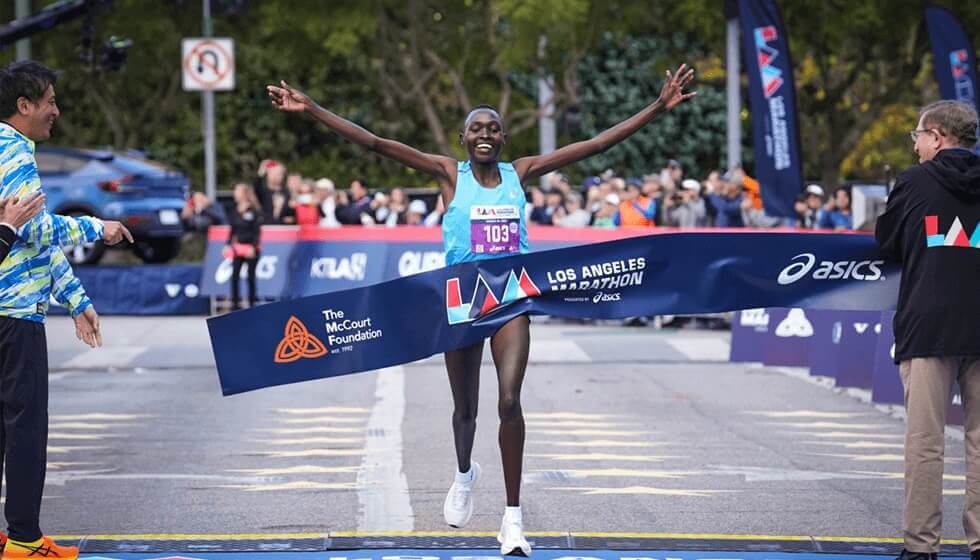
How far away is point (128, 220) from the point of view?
3055 cm

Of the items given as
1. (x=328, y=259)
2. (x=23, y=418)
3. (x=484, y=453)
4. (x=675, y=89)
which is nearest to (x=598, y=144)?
(x=675, y=89)

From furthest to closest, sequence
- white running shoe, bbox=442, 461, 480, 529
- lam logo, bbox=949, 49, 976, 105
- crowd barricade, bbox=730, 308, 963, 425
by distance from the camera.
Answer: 1. lam logo, bbox=949, 49, 976, 105
2. crowd barricade, bbox=730, 308, 963, 425
3. white running shoe, bbox=442, 461, 480, 529

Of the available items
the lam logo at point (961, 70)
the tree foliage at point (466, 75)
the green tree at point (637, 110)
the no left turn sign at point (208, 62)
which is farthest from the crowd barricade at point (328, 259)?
the green tree at point (637, 110)

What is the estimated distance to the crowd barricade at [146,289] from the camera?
1093 inches

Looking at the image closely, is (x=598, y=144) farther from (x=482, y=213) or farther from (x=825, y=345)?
(x=825, y=345)

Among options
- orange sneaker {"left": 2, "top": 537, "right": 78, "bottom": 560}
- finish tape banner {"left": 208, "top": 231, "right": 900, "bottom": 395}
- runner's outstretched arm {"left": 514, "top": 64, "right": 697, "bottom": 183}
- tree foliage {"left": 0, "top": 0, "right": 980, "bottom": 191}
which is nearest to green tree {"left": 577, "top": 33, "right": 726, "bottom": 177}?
tree foliage {"left": 0, "top": 0, "right": 980, "bottom": 191}

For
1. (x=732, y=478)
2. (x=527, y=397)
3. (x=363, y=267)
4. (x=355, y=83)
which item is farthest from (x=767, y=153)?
(x=355, y=83)

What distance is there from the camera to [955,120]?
7793mm

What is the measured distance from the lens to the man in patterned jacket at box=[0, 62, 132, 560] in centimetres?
761

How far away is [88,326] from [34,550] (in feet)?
3.11

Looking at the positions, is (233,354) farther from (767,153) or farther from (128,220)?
(128,220)

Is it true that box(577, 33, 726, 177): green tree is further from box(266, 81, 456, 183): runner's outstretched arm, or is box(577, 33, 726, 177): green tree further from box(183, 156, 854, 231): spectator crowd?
box(266, 81, 456, 183): runner's outstretched arm

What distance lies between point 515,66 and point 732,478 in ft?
83.8

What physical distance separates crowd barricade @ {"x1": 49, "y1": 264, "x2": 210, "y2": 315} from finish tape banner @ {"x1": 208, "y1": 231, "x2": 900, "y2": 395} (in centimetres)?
1919
